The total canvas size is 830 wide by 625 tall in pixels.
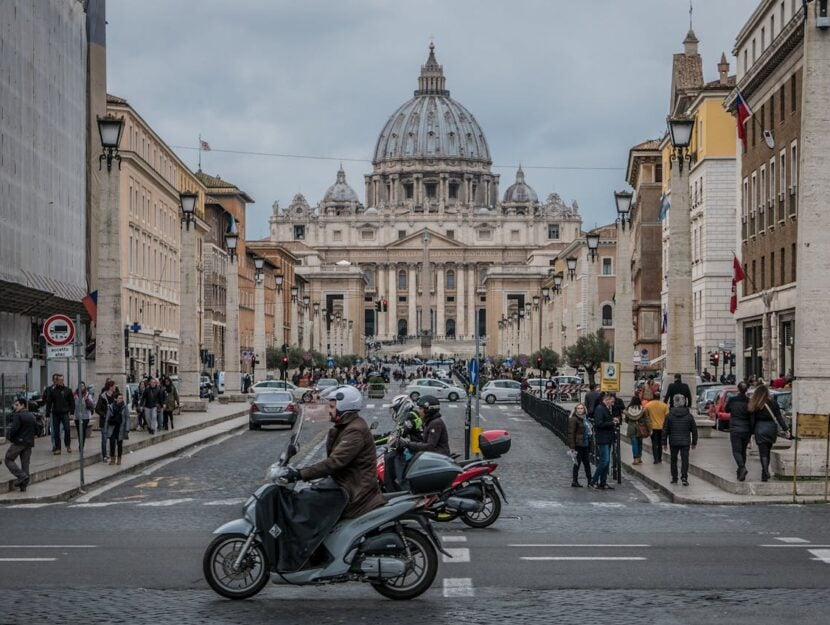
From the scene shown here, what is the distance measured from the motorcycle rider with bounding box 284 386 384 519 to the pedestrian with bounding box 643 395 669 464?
16.3 meters

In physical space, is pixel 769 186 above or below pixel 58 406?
above

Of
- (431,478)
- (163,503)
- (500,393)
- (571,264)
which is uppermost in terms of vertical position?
(571,264)

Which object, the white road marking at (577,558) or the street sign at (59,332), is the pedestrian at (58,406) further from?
the white road marking at (577,558)

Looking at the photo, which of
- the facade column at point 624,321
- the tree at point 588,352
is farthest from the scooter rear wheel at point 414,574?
the tree at point 588,352

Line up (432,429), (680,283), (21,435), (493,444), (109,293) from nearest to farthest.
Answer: (493,444) < (432,429) < (21,435) < (109,293) < (680,283)

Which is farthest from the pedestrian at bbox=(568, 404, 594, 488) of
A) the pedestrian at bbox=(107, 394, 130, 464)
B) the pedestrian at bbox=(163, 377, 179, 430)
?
the pedestrian at bbox=(163, 377, 179, 430)

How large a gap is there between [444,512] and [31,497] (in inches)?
264

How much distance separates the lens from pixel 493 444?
18.6 metres

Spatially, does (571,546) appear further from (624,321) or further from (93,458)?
(624,321)

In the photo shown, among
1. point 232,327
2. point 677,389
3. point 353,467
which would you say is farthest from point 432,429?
point 232,327

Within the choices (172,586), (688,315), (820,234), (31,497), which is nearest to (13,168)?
(688,315)

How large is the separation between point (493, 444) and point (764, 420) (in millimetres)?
6447

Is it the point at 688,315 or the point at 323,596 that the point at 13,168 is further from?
the point at 323,596

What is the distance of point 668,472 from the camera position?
1043 inches
